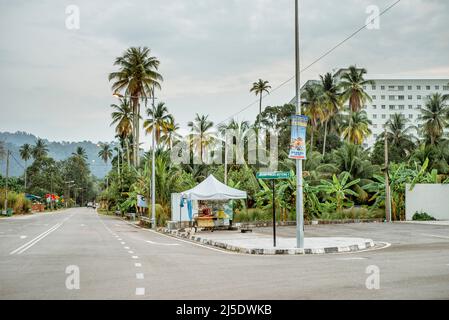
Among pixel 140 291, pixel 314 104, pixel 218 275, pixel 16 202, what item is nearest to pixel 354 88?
pixel 314 104

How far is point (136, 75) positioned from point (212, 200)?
34763 millimetres

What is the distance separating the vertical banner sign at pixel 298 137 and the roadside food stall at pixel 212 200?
11976 millimetres

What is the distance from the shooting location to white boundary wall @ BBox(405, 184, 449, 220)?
1414 inches

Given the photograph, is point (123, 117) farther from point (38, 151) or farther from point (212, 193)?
point (38, 151)

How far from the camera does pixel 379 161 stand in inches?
2736

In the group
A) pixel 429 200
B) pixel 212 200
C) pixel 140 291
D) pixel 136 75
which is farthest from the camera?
pixel 136 75

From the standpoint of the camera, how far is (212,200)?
32.1 metres

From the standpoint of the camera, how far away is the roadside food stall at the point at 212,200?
1158 inches

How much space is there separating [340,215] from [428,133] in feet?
167

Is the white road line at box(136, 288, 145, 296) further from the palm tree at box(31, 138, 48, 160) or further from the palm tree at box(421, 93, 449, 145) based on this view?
the palm tree at box(31, 138, 48, 160)

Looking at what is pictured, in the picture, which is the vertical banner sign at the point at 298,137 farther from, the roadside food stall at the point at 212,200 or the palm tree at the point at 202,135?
the palm tree at the point at 202,135

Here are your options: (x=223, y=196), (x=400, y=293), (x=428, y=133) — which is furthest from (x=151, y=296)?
(x=428, y=133)
